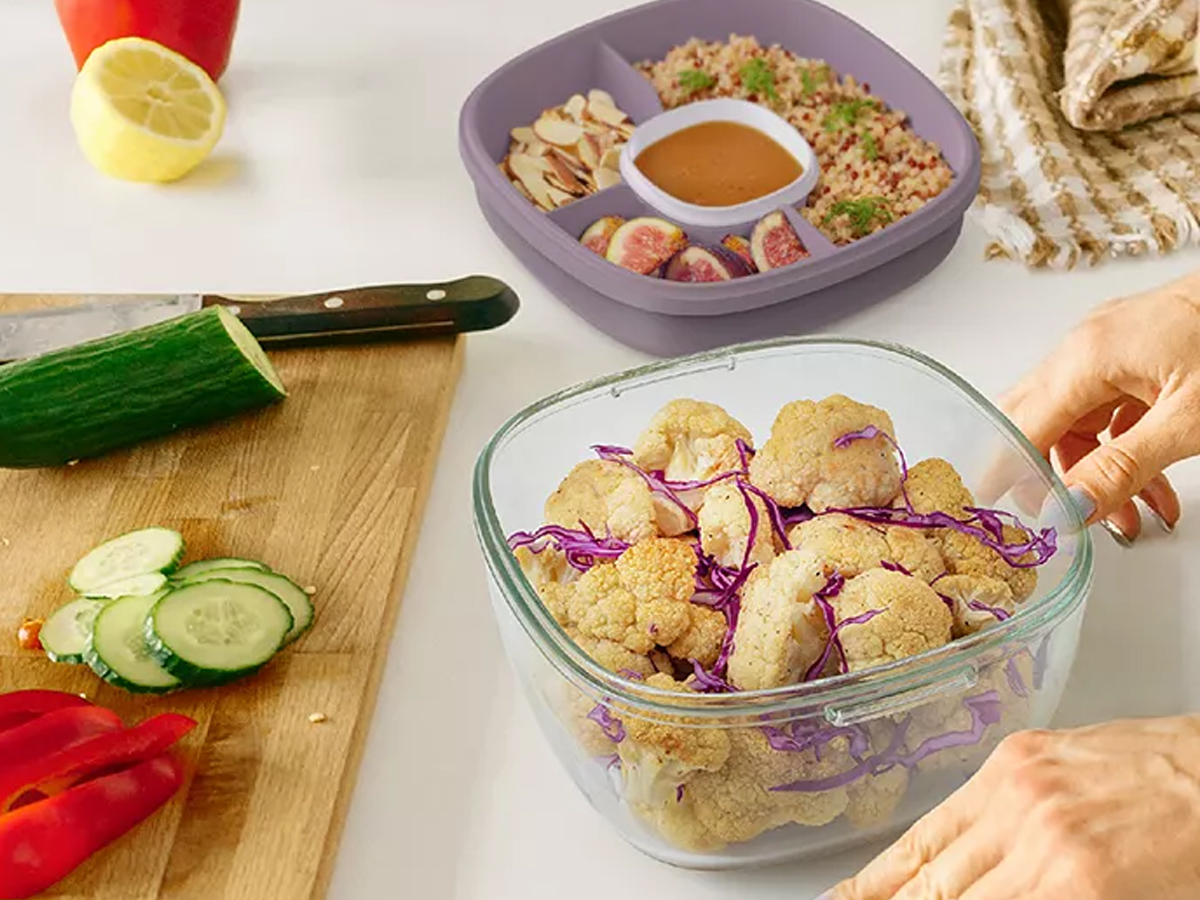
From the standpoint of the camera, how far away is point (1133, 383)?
154 cm

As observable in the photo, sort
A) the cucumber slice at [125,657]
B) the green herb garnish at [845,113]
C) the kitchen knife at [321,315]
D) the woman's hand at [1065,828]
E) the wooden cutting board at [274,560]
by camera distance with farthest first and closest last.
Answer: the green herb garnish at [845,113], the kitchen knife at [321,315], the cucumber slice at [125,657], the wooden cutting board at [274,560], the woman's hand at [1065,828]

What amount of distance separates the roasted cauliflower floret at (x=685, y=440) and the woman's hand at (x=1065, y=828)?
14.0 inches

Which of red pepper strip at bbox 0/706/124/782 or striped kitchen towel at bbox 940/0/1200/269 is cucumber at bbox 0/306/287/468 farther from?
striped kitchen towel at bbox 940/0/1200/269

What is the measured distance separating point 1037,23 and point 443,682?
4.50 ft

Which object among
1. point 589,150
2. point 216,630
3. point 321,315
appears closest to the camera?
point 216,630

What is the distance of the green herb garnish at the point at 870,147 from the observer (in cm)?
208

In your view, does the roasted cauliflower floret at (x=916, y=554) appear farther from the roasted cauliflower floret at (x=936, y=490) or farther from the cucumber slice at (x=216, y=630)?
the cucumber slice at (x=216, y=630)

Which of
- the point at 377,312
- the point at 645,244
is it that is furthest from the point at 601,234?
the point at 377,312

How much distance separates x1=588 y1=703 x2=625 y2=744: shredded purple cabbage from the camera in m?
1.20

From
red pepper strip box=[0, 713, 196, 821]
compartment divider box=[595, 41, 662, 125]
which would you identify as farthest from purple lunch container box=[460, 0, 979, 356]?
red pepper strip box=[0, 713, 196, 821]

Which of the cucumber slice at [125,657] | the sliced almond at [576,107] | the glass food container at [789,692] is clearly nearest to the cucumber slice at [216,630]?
the cucumber slice at [125,657]

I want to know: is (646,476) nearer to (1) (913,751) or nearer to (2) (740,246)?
(1) (913,751)

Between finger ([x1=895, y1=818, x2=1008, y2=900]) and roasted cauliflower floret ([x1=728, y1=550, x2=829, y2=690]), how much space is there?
6.5 inches

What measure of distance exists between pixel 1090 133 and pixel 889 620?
1.23 metres
